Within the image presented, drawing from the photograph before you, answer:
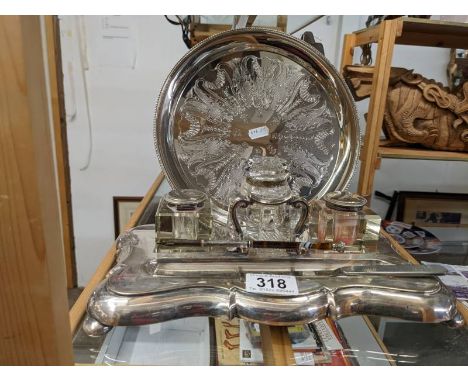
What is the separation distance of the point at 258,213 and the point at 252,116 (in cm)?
26

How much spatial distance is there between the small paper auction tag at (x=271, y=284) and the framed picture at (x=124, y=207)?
104 cm

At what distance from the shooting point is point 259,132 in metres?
0.80

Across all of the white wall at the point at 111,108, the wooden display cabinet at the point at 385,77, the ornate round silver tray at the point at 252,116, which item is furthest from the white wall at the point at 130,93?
the ornate round silver tray at the point at 252,116

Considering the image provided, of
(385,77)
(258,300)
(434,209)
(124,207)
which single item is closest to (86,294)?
(258,300)

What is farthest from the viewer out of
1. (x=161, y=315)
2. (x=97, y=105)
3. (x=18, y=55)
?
(x=97, y=105)

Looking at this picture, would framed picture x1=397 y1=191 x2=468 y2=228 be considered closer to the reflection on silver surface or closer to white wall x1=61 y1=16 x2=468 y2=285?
white wall x1=61 y1=16 x2=468 y2=285

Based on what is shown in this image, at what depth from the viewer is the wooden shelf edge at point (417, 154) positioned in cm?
86

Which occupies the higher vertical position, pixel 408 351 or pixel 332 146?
pixel 332 146

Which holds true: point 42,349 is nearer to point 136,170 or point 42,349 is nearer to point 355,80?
point 355,80

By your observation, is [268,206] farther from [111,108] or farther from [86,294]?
[111,108]

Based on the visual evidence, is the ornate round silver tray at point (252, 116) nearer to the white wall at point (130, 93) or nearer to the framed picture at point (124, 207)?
the white wall at point (130, 93)

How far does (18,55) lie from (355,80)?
87cm

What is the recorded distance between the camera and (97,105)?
1.38 meters
